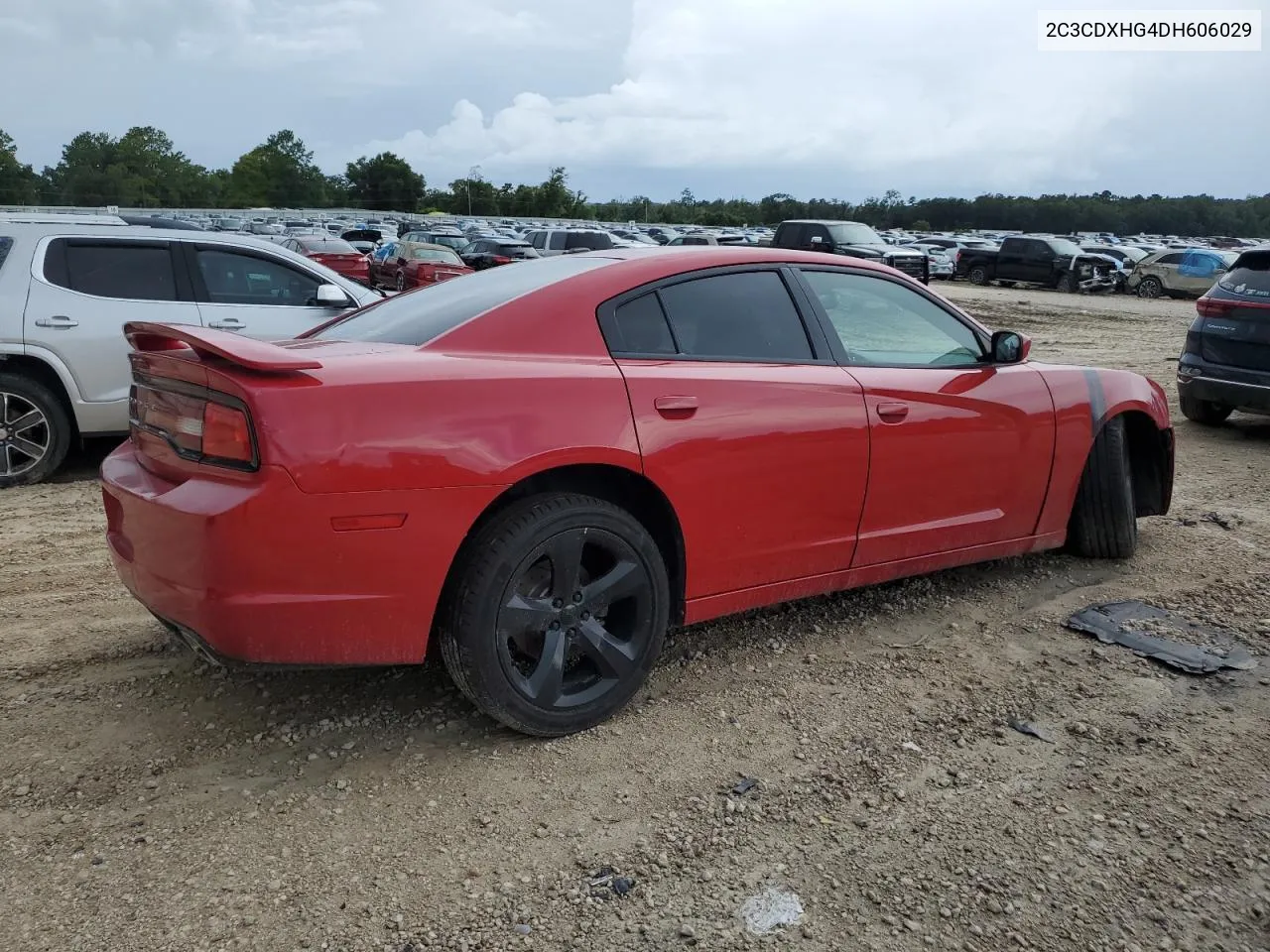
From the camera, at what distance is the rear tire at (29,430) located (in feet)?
20.5

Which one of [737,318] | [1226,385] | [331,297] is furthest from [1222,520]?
[331,297]

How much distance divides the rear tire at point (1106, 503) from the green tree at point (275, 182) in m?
109

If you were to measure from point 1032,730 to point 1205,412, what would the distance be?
684cm

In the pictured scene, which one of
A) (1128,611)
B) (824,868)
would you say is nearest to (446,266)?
(1128,611)

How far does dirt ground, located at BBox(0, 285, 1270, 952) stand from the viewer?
7.90 feet

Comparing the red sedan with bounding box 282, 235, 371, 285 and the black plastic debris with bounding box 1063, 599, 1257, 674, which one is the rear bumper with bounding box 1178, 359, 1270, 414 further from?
the red sedan with bounding box 282, 235, 371, 285

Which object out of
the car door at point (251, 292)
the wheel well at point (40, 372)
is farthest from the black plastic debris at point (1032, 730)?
the wheel well at point (40, 372)

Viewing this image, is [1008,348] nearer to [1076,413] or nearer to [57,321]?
[1076,413]

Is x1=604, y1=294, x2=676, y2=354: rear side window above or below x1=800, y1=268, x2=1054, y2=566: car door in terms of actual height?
above

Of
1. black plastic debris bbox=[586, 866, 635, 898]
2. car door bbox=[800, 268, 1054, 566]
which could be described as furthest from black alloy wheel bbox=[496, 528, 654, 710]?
car door bbox=[800, 268, 1054, 566]

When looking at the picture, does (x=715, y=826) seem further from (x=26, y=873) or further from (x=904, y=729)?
(x=26, y=873)

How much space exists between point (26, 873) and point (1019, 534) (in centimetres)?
382

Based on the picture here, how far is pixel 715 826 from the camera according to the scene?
2783 millimetres

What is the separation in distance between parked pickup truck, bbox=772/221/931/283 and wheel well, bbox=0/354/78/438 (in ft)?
63.9
